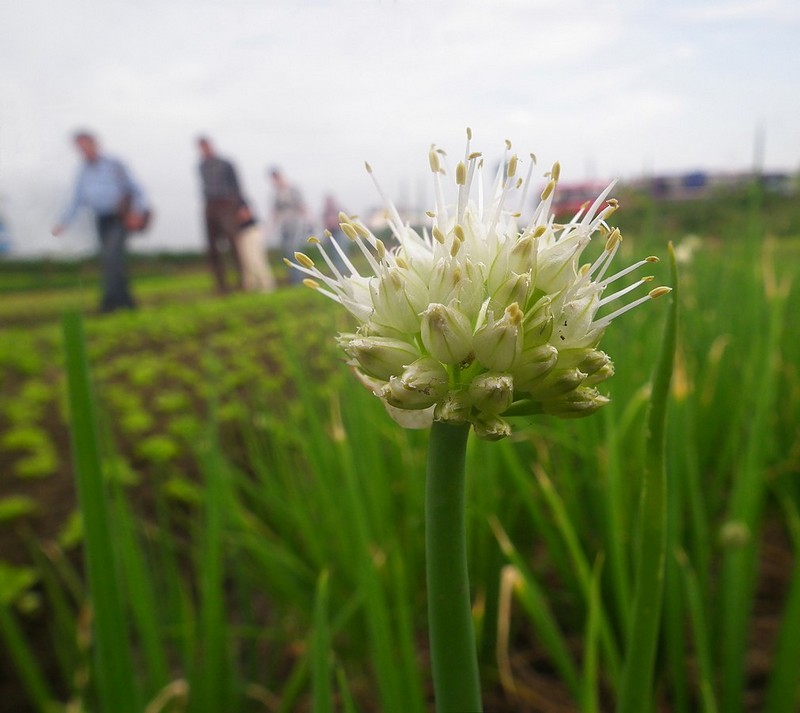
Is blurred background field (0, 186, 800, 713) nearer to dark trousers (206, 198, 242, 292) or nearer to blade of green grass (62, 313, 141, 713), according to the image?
blade of green grass (62, 313, 141, 713)

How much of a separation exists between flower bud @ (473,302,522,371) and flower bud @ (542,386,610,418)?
0.08ft

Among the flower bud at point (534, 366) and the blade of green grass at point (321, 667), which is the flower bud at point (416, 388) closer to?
the flower bud at point (534, 366)

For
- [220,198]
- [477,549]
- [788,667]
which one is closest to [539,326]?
[788,667]

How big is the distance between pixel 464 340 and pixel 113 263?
131 cm

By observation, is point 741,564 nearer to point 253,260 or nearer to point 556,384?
point 556,384

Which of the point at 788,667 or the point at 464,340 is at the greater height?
the point at 464,340

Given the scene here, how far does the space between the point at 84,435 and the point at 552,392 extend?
29cm

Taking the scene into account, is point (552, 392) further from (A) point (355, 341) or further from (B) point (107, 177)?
(B) point (107, 177)

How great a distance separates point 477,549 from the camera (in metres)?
0.94

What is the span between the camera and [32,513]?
1898mm

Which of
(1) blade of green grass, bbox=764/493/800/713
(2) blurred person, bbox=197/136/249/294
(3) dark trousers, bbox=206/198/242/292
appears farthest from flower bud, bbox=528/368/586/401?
(3) dark trousers, bbox=206/198/242/292

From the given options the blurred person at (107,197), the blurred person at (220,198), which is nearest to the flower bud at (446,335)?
the blurred person at (107,197)

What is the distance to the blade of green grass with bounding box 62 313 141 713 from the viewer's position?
0.41 metres

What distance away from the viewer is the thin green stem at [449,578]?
0.24 meters
